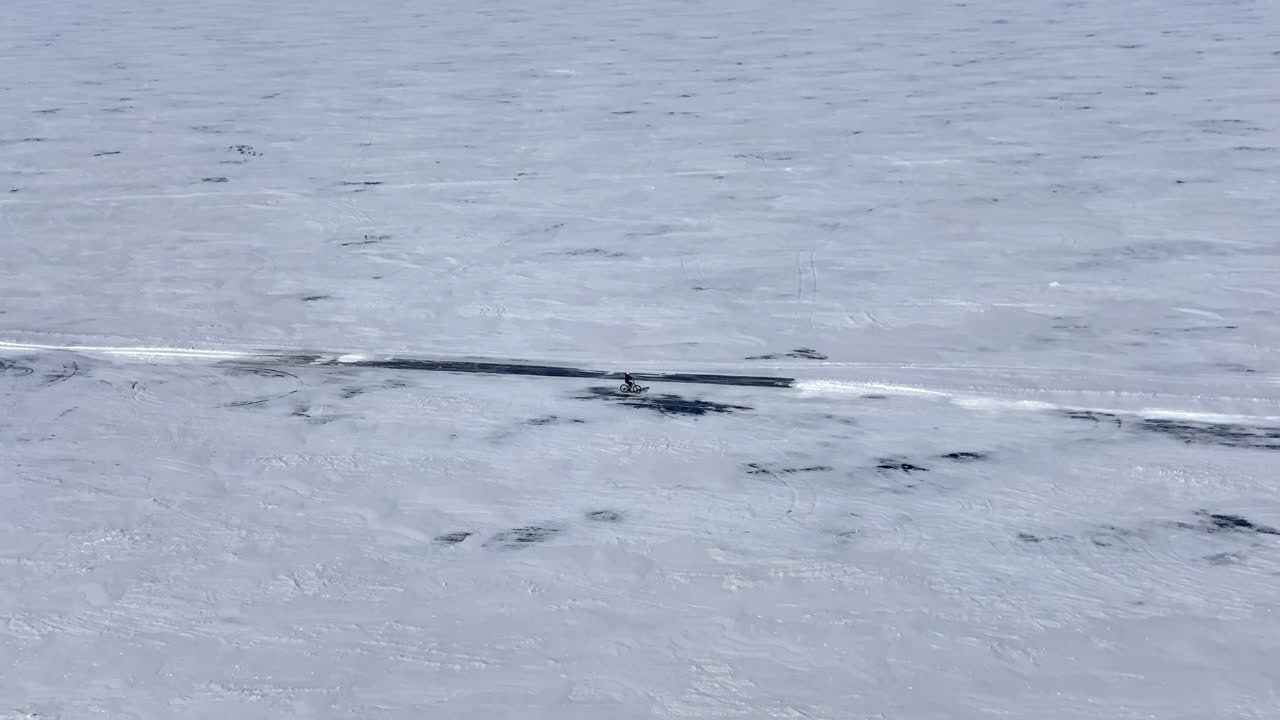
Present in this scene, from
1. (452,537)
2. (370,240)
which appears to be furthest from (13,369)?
(452,537)

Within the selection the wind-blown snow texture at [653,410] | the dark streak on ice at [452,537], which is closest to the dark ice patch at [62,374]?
the wind-blown snow texture at [653,410]

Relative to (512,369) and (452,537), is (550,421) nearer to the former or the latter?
(512,369)

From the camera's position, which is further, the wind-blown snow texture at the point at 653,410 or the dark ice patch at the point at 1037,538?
the dark ice patch at the point at 1037,538

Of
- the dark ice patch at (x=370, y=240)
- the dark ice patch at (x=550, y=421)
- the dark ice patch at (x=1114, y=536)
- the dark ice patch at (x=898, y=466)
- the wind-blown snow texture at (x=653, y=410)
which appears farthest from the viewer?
the dark ice patch at (x=370, y=240)

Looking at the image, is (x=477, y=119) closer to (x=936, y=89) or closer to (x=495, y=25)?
(x=936, y=89)

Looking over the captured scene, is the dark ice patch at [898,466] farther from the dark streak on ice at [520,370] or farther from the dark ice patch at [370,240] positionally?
the dark ice patch at [370,240]

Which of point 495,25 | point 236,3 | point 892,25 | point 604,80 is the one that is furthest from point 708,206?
point 236,3

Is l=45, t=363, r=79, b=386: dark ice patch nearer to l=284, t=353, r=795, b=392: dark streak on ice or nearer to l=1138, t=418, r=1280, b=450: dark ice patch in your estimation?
l=284, t=353, r=795, b=392: dark streak on ice
